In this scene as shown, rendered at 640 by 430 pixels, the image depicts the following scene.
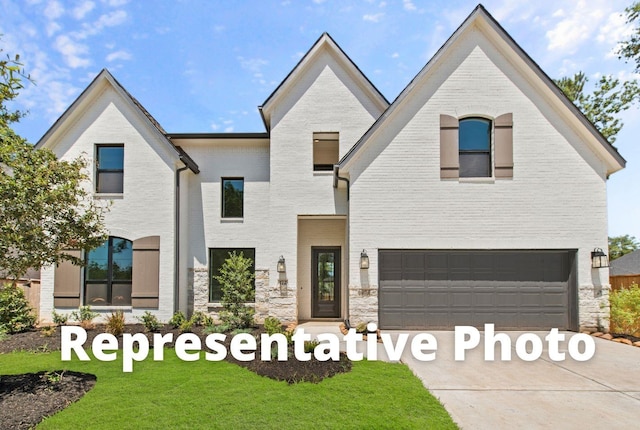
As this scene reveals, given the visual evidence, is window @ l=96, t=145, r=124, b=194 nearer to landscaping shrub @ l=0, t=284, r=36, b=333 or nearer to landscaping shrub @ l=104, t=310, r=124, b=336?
landscaping shrub @ l=0, t=284, r=36, b=333

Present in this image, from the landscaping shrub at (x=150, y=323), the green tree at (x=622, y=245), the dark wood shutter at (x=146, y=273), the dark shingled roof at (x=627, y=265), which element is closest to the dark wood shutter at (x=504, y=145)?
the dark wood shutter at (x=146, y=273)

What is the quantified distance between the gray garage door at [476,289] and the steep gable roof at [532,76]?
280cm

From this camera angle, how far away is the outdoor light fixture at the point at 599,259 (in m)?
10.7

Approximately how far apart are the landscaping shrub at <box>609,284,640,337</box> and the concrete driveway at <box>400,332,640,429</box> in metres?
1.96

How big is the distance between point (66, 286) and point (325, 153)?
8.77 metres

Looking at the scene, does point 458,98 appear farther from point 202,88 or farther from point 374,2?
point 202,88

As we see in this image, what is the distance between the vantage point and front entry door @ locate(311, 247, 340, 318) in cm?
1345

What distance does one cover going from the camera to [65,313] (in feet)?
39.4

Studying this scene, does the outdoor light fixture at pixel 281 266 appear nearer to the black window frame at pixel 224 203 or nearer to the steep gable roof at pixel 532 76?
the black window frame at pixel 224 203

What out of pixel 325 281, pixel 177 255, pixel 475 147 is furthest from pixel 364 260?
pixel 177 255

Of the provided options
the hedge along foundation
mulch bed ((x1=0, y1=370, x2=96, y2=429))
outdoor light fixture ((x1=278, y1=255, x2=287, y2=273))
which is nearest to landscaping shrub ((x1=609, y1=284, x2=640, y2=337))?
the hedge along foundation

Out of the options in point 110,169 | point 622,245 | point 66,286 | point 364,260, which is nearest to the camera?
point 364,260

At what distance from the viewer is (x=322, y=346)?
823cm

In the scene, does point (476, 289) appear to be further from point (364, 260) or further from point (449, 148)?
point (449, 148)
